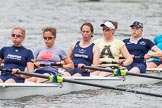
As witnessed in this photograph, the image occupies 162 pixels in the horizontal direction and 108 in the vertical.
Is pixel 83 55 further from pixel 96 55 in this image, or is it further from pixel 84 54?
pixel 96 55

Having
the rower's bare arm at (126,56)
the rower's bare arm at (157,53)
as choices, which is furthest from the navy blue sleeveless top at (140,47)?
the rower's bare arm at (126,56)

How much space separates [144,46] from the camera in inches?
545

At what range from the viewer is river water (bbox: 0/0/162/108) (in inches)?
463

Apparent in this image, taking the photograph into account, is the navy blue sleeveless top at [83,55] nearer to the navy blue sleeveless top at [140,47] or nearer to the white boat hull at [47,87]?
the white boat hull at [47,87]

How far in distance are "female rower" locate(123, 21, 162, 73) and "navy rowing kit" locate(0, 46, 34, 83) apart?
9.44 ft

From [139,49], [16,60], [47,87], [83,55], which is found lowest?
[47,87]

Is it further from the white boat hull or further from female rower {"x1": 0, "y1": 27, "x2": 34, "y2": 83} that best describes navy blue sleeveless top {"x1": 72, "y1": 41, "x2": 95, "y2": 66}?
female rower {"x1": 0, "y1": 27, "x2": 34, "y2": 83}

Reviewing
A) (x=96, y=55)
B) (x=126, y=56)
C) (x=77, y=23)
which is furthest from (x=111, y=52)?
(x=77, y=23)

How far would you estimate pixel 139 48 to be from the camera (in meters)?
13.8

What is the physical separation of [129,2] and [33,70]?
84.6 feet

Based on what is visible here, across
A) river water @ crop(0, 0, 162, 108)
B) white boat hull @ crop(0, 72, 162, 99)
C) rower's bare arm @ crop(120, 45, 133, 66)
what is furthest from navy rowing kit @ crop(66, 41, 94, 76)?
rower's bare arm @ crop(120, 45, 133, 66)

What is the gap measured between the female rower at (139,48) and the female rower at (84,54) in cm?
114

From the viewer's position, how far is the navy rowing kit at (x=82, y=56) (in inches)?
503

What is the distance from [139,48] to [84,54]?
62.3 inches
